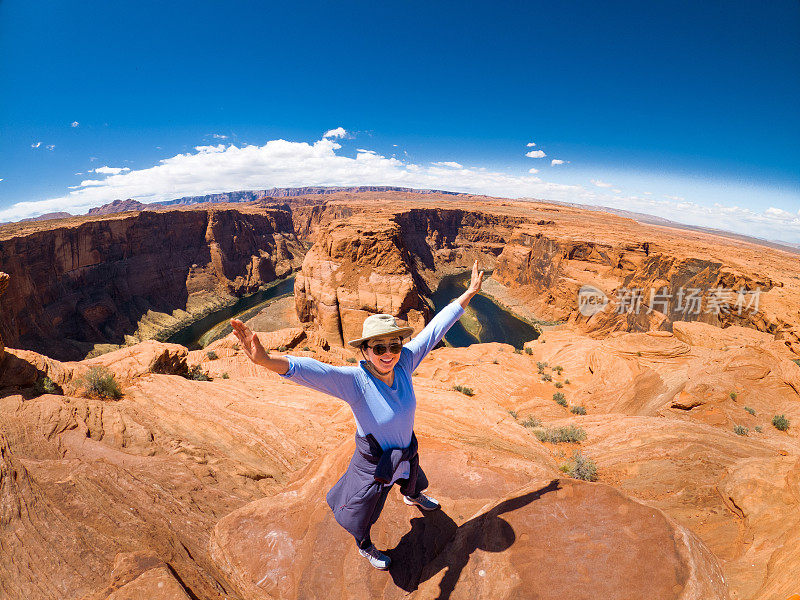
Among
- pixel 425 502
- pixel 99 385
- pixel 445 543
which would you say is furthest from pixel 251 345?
pixel 99 385

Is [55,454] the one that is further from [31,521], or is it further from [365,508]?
[365,508]

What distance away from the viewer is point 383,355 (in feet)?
8.26

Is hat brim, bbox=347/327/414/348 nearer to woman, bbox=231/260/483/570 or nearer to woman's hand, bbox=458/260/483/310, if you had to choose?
woman, bbox=231/260/483/570

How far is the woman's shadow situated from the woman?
0.76 feet

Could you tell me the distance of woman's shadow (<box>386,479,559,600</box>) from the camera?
291cm

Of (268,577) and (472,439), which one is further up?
(268,577)

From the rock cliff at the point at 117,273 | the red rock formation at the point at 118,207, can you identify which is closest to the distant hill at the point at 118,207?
the red rock formation at the point at 118,207

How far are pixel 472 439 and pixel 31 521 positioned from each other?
6.01m

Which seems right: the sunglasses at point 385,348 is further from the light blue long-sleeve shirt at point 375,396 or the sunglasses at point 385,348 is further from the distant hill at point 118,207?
the distant hill at point 118,207

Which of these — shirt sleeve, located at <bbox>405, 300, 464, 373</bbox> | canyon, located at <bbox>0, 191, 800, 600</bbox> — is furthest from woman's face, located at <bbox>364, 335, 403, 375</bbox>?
canyon, located at <bbox>0, 191, 800, 600</bbox>

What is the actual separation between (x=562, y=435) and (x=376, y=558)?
595cm

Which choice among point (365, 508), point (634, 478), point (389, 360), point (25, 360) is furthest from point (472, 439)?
point (25, 360)

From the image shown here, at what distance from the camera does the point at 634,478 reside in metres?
5.70

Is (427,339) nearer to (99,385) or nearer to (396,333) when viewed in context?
(396,333)
